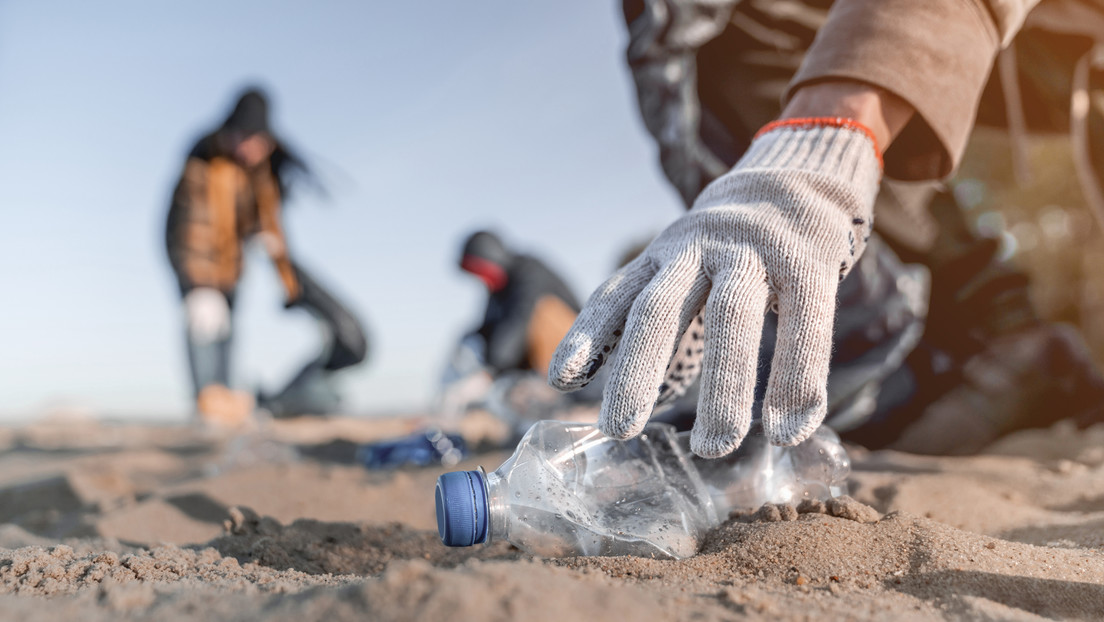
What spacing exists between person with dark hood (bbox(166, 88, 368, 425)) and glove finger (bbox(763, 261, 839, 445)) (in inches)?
195

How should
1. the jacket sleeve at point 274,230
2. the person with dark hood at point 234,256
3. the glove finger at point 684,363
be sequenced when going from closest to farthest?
1. the glove finger at point 684,363
2. the person with dark hood at point 234,256
3. the jacket sleeve at point 274,230

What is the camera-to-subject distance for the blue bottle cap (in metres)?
1.11

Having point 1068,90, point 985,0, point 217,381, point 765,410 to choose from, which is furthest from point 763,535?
point 217,381

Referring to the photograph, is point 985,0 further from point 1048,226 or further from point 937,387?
point 1048,226

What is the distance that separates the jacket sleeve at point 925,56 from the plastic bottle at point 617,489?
758 millimetres

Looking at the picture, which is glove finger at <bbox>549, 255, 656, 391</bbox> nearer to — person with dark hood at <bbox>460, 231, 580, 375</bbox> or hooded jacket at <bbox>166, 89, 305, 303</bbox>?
person with dark hood at <bbox>460, 231, 580, 375</bbox>

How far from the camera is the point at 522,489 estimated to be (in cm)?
132

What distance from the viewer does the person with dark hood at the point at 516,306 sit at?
4.89 metres

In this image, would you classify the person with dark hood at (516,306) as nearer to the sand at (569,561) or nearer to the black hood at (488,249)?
the black hood at (488,249)

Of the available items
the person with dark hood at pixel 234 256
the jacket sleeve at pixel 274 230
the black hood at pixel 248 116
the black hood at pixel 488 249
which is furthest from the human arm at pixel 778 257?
the black hood at pixel 248 116

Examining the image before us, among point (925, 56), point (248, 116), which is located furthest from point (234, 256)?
point (925, 56)

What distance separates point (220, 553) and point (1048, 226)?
12.1m

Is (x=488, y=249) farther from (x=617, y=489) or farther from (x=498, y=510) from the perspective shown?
(x=498, y=510)

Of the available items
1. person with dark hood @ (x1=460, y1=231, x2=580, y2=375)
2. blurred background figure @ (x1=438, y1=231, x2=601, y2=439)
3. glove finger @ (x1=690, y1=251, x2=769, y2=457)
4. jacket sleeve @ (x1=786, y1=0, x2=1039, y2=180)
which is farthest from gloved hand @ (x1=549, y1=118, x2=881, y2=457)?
person with dark hood @ (x1=460, y1=231, x2=580, y2=375)
